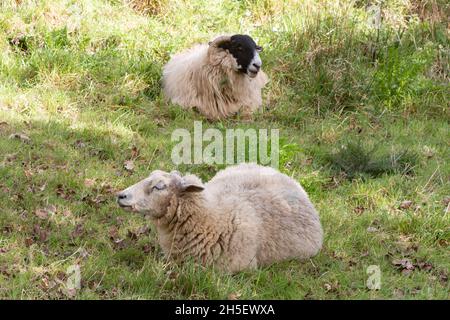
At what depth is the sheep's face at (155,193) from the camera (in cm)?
A: 650

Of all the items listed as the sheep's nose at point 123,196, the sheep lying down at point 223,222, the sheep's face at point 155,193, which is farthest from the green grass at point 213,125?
the sheep's nose at point 123,196

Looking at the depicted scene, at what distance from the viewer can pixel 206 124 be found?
1019 cm

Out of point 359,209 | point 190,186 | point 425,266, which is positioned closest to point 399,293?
point 425,266

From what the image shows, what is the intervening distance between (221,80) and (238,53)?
0.44 metres

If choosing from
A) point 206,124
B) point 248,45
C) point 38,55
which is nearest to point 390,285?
point 206,124

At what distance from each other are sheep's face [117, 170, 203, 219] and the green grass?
446 mm

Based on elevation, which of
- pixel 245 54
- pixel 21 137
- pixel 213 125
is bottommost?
pixel 213 125

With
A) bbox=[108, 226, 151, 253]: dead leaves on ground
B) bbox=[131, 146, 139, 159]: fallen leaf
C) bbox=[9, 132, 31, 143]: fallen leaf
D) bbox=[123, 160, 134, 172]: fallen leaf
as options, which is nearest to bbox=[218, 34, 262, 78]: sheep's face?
bbox=[131, 146, 139, 159]: fallen leaf

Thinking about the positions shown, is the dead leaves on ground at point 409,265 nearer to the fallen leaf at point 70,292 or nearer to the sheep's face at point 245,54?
the fallen leaf at point 70,292

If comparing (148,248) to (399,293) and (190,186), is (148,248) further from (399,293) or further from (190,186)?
(399,293)

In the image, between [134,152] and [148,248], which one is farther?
[134,152]

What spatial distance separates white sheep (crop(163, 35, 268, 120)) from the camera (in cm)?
1062

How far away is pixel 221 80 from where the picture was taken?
10789mm
